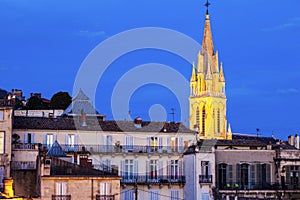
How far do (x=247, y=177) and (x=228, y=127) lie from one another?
79.7m

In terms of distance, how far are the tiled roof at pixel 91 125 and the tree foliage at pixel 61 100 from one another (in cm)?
3196

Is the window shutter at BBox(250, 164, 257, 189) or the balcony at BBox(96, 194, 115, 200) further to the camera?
the window shutter at BBox(250, 164, 257, 189)

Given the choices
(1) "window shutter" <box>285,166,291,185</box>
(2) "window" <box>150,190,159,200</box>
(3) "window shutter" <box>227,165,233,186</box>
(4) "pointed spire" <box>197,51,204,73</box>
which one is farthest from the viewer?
(4) "pointed spire" <box>197,51,204,73</box>

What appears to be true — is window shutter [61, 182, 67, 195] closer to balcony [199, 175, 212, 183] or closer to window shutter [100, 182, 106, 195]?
window shutter [100, 182, 106, 195]

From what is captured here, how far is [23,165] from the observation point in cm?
6575

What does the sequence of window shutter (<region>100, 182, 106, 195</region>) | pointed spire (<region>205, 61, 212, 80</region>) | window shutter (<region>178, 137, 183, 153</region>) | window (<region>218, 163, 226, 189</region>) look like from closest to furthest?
1. window shutter (<region>100, 182, 106, 195</region>)
2. window (<region>218, 163, 226, 189</region>)
3. window shutter (<region>178, 137, 183, 153</region>)
4. pointed spire (<region>205, 61, 212, 80</region>)

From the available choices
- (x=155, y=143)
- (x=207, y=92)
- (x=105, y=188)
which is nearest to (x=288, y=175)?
(x=155, y=143)

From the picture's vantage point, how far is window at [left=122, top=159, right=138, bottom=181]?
2896 inches

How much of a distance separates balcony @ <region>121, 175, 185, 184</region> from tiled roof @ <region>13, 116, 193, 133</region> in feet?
16.6

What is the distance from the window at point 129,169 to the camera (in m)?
73.6

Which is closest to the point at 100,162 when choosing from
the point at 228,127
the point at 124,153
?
the point at 124,153

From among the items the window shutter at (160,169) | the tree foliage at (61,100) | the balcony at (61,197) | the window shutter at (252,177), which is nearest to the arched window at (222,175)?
the window shutter at (252,177)

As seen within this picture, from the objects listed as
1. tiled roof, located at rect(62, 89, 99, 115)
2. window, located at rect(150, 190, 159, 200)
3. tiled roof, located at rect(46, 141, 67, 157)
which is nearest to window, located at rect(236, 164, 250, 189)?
window, located at rect(150, 190, 159, 200)

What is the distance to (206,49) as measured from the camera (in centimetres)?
16338
